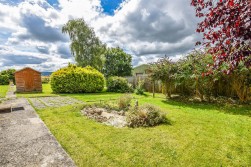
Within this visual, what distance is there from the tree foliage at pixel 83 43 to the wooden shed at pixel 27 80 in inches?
277

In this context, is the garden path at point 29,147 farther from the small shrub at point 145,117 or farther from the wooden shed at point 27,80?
the wooden shed at point 27,80

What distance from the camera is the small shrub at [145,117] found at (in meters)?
4.48

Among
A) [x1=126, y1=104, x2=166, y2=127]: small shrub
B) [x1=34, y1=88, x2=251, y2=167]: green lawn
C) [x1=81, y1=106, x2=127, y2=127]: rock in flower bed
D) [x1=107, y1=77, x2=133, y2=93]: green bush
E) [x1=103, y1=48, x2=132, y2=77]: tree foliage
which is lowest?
[x1=34, y1=88, x2=251, y2=167]: green lawn

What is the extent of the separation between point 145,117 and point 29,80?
1395 cm

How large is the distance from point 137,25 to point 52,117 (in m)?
7.94

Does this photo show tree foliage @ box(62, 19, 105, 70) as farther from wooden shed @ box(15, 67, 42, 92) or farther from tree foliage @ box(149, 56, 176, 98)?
tree foliage @ box(149, 56, 176, 98)

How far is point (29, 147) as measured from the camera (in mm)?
3012

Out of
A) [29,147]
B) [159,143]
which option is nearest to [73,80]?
[29,147]

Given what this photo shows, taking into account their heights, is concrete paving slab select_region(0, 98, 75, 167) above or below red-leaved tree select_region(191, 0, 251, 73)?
below

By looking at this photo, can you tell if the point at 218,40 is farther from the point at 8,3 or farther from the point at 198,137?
the point at 8,3

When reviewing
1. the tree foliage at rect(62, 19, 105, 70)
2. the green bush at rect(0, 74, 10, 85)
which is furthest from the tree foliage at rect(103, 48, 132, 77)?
the green bush at rect(0, 74, 10, 85)

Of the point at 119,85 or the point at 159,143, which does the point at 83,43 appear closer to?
the point at 119,85

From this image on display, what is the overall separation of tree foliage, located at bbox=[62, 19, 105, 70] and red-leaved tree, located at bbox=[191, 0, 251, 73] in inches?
799

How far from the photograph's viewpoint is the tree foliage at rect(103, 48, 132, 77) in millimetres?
30242
